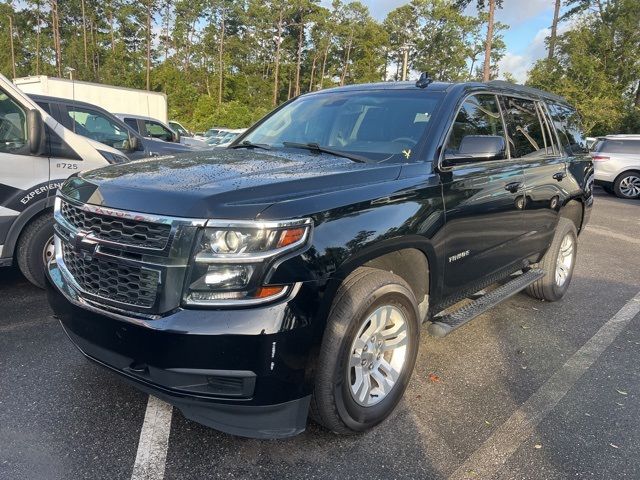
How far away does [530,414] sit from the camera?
300 cm

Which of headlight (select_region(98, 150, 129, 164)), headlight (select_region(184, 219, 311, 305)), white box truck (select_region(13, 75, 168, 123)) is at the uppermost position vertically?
white box truck (select_region(13, 75, 168, 123))

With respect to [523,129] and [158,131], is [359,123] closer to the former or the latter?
[523,129]

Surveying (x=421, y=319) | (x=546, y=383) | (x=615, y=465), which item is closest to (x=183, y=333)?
(x=421, y=319)

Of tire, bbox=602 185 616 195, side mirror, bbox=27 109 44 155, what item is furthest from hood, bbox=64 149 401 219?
tire, bbox=602 185 616 195

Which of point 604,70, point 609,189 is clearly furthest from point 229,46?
point 609,189

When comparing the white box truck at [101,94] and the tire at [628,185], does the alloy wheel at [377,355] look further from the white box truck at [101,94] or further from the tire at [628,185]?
the white box truck at [101,94]

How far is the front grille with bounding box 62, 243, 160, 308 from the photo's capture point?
2223 mm

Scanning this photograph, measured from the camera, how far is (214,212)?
2107mm

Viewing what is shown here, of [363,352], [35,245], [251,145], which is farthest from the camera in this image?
[35,245]

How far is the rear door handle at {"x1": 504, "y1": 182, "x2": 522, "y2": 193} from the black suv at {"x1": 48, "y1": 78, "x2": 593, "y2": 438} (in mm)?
110

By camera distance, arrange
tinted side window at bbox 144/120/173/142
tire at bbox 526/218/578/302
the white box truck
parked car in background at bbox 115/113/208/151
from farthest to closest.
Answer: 1. the white box truck
2. tinted side window at bbox 144/120/173/142
3. parked car in background at bbox 115/113/208/151
4. tire at bbox 526/218/578/302

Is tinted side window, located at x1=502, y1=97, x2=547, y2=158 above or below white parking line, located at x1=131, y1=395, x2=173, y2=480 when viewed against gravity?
above

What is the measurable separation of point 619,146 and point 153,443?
15.5 m

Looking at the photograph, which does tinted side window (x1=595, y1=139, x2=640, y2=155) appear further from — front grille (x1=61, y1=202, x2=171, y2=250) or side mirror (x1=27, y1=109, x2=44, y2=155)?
front grille (x1=61, y1=202, x2=171, y2=250)
